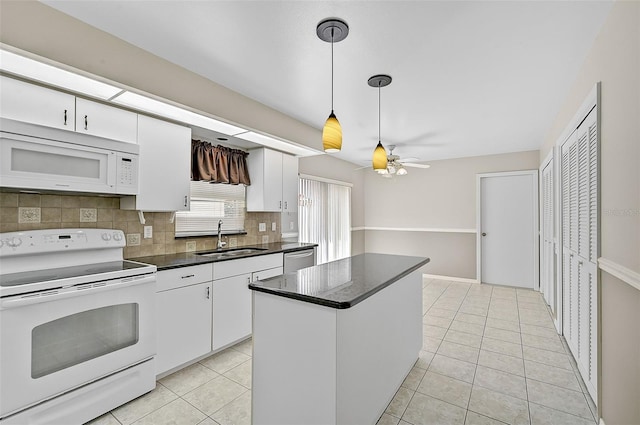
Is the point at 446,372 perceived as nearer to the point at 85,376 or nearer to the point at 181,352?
the point at 181,352

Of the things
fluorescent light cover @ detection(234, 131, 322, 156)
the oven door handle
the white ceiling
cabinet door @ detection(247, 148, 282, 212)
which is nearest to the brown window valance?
cabinet door @ detection(247, 148, 282, 212)

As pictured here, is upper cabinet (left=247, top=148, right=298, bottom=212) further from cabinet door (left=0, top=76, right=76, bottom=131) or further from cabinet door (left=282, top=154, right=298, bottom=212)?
cabinet door (left=0, top=76, right=76, bottom=131)

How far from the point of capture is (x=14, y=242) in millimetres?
1776

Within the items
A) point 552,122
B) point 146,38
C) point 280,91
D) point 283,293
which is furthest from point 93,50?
point 552,122

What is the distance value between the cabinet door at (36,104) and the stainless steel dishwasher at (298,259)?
224cm

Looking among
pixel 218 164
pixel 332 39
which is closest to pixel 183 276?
pixel 218 164

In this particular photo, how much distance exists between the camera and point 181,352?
7.85 feet

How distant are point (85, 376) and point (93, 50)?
82.6 inches

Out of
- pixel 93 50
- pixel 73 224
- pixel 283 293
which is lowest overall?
pixel 283 293

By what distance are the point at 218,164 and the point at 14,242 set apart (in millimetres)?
1873

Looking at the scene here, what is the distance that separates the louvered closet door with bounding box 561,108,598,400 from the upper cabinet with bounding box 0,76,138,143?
3261 millimetres

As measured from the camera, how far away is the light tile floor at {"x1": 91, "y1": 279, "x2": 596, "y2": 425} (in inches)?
75.8

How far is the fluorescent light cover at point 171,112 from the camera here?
2139 mm

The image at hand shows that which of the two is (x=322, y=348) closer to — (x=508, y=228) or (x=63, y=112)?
(x=63, y=112)
